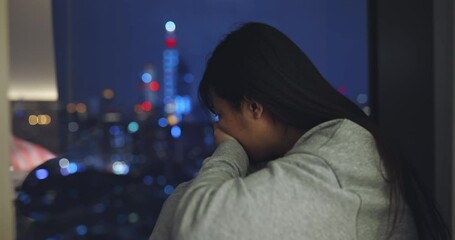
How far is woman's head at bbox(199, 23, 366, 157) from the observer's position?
0.76m

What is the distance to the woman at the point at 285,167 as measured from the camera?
64cm

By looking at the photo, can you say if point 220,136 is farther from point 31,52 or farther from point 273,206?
point 31,52

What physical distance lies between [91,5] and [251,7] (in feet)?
1.61

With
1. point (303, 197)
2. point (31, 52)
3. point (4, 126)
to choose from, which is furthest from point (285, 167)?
point (31, 52)

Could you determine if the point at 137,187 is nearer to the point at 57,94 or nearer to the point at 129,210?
the point at 129,210

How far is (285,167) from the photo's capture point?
668 millimetres

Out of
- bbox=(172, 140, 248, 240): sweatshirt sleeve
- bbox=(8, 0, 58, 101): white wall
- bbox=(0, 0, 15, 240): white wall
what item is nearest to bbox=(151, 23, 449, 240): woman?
bbox=(172, 140, 248, 240): sweatshirt sleeve

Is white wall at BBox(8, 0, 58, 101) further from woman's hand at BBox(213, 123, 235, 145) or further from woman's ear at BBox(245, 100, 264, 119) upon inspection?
woman's ear at BBox(245, 100, 264, 119)

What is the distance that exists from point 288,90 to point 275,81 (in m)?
0.03

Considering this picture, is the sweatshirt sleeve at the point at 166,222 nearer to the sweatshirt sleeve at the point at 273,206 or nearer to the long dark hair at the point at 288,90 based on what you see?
the sweatshirt sleeve at the point at 273,206

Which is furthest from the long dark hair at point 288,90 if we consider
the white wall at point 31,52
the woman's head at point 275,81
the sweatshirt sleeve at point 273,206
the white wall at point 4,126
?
the white wall at point 31,52

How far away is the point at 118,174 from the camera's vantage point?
142 cm

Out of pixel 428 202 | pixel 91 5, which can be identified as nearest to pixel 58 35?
pixel 91 5

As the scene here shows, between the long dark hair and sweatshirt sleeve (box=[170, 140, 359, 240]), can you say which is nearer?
sweatshirt sleeve (box=[170, 140, 359, 240])
